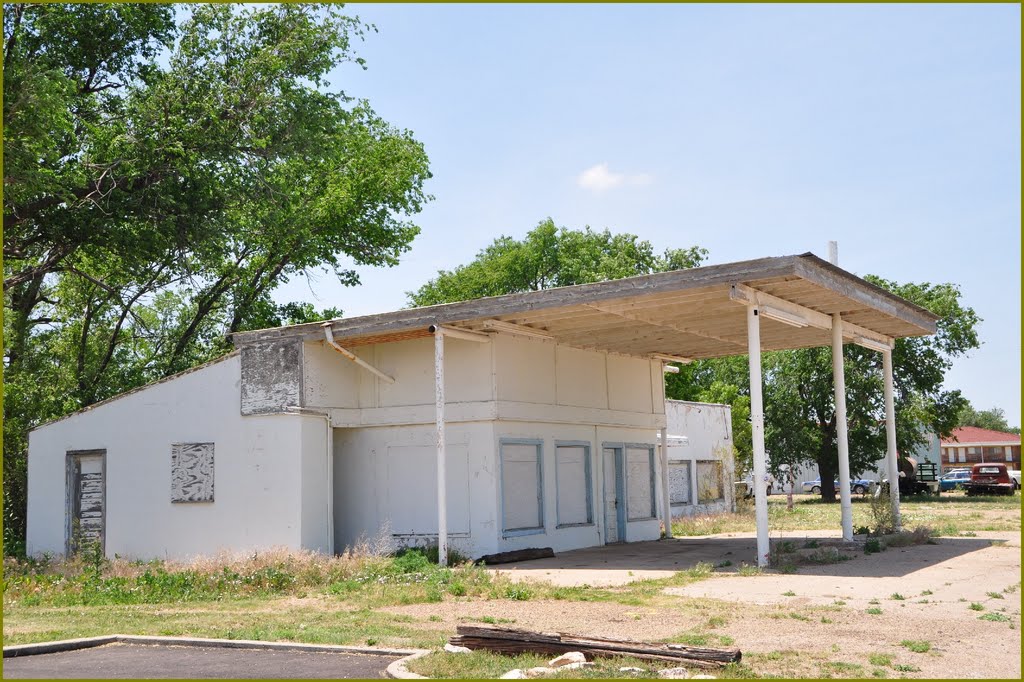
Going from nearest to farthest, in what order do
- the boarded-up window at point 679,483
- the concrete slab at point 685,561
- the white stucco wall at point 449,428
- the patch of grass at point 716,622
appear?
the patch of grass at point 716,622 → the concrete slab at point 685,561 → the white stucco wall at point 449,428 → the boarded-up window at point 679,483

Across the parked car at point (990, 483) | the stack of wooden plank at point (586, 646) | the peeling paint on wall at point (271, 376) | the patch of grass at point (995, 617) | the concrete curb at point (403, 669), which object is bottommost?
the parked car at point (990, 483)

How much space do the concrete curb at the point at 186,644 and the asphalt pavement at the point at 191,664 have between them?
8cm

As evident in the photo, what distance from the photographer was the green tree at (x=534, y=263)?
56.2 m

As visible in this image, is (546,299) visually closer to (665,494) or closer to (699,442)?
(665,494)

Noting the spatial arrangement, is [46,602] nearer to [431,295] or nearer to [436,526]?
[436,526]

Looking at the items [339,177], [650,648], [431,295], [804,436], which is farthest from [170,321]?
[650,648]

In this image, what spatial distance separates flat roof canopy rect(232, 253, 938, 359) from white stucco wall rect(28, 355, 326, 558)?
5.58ft

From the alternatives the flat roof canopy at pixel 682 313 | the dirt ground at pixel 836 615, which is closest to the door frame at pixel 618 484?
the flat roof canopy at pixel 682 313

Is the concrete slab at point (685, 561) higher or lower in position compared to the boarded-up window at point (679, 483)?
lower

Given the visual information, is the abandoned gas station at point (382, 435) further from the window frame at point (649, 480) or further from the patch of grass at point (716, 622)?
the patch of grass at point (716, 622)

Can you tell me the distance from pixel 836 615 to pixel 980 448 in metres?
87.9

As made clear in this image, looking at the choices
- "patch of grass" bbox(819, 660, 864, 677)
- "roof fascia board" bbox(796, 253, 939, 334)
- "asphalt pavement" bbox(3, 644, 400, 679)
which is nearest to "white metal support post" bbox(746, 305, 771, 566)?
"roof fascia board" bbox(796, 253, 939, 334)

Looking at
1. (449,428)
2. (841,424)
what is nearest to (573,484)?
(449,428)

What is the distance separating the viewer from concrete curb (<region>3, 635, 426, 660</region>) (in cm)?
978
